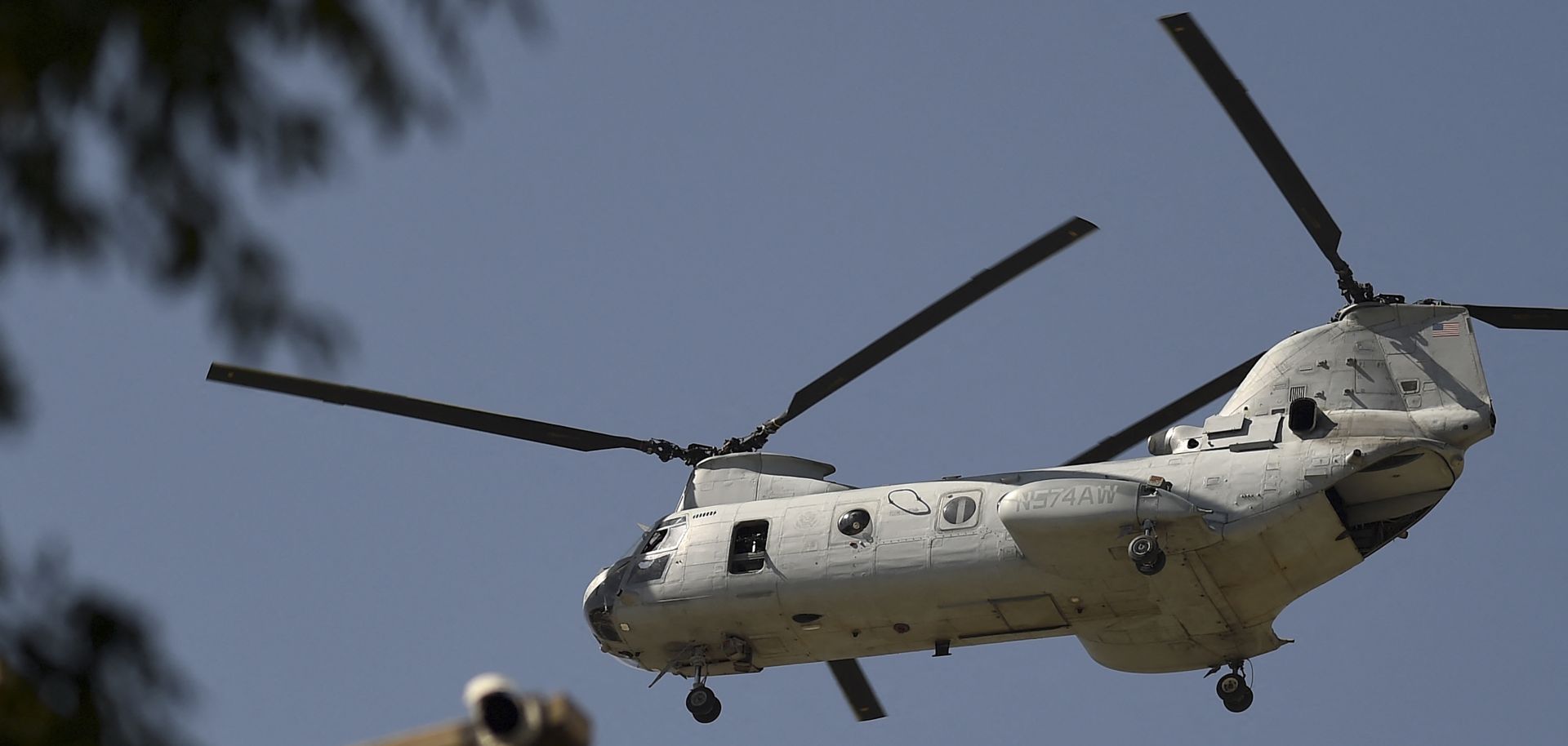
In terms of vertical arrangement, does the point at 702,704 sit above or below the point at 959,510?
below

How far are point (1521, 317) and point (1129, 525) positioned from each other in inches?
252

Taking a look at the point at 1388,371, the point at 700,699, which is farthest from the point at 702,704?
the point at 1388,371

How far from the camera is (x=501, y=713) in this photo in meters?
6.61

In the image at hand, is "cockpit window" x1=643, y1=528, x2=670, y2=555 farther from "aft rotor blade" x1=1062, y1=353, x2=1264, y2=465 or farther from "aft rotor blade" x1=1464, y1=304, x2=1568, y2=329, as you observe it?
"aft rotor blade" x1=1464, y1=304, x2=1568, y2=329

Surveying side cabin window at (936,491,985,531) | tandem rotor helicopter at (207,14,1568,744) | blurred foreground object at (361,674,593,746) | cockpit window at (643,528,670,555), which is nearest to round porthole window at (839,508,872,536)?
tandem rotor helicopter at (207,14,1568,744)

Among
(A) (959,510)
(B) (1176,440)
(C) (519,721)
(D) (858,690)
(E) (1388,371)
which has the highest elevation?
(C) (519,721)

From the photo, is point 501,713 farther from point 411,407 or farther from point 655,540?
point 411,407

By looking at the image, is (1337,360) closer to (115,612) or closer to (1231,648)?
(1231,648)

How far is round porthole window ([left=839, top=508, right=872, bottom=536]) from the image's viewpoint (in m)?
25.0

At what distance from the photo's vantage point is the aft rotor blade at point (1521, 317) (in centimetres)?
2475

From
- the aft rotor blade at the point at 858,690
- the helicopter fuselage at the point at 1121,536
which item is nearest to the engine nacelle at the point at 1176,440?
the helicopter fuselage at the point at 1121,536

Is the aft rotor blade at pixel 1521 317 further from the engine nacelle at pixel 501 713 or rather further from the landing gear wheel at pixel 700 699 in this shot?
the engine nacelle at pixel 501 713

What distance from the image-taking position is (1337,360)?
989 inches

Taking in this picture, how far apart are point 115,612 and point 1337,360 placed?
21513 mm
